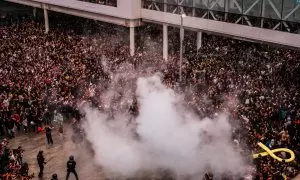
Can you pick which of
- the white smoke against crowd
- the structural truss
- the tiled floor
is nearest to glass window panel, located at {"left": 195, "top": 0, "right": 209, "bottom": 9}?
the structural truss

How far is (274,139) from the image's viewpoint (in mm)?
14531

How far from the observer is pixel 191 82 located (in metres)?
20.1

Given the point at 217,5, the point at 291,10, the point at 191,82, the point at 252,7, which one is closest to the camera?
the point at 291,10

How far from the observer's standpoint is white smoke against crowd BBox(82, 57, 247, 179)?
1398 centimetres

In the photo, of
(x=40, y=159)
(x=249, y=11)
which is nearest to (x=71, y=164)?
(x=40, y=159)

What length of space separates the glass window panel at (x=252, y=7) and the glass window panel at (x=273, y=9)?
37 centimetres

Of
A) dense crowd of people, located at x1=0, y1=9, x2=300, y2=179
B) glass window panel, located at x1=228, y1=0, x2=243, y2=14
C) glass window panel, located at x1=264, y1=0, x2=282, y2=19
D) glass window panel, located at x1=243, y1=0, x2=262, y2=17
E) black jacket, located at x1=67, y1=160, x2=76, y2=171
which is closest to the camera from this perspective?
black jacket, located at x1=67, y1=160, x2=76, y2=171

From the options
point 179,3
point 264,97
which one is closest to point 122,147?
point 264,97

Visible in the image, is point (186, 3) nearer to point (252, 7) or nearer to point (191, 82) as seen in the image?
point (252, 7)

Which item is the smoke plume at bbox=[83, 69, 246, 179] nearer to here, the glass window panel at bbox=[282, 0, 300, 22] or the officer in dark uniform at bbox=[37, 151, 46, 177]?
the officer in dark uniform at bbox=[37, 151, 46, 177]

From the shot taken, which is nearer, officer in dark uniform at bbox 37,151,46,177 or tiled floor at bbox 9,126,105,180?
officer in dark uniform at bbox 37,151,46,177

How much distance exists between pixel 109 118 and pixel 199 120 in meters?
3.86

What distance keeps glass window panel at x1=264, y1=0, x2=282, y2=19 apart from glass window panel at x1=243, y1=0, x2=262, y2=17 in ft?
1.23

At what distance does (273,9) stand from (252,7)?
3.74 ft
